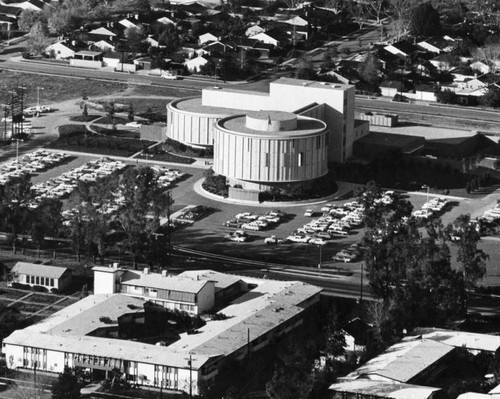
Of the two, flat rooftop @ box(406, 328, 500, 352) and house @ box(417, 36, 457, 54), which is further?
house @ box(417, 36, 457, 54)

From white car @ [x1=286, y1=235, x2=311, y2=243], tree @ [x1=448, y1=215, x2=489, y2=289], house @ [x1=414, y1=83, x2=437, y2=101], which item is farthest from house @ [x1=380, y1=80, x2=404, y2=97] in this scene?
tree @ [x1=448, y1=215, x2=489, y2=289]

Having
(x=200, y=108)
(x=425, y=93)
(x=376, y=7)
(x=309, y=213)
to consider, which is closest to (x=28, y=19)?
(x=376, y=7)

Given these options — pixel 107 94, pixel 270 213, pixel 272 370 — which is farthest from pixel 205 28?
pixel 272 370

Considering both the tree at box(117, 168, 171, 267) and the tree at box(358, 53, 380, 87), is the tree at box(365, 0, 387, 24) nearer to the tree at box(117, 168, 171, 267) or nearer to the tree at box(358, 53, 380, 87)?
the tree at box(358, 53, 380, 87)

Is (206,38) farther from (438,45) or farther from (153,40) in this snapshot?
(438,45)

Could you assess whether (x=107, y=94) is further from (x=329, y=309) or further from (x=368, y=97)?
(x=329, y=309)
